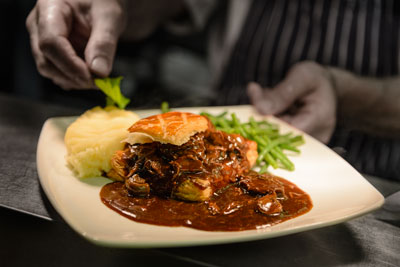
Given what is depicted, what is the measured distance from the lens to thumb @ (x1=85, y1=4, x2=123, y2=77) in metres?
2.06

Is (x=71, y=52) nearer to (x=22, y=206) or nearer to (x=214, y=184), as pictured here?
(x=22, y=206)

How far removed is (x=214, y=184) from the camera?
1.74m

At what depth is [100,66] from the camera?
2.06 meters

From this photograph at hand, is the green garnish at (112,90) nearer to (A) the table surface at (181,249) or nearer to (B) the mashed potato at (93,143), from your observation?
(B) the mashed potato at (93,143)

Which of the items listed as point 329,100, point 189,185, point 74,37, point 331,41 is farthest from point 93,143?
point 331,41

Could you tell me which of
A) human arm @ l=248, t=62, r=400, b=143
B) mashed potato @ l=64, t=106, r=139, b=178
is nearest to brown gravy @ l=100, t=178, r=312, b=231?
mashed potato @ l=64, t=106, r=139, b=178

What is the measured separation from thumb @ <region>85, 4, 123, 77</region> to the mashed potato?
12.1 inches

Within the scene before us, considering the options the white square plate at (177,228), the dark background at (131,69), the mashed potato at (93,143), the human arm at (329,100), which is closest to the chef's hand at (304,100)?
the human arm at (329,100)

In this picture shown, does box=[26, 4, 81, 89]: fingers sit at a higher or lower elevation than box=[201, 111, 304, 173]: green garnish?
higher

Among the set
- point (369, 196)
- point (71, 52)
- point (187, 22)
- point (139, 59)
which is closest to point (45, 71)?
point (71, 52)

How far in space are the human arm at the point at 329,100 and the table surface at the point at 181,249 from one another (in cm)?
105

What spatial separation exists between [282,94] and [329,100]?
388 millimetres

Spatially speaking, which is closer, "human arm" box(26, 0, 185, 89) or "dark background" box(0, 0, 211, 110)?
"human arm" box(26, 0, 185, 89)

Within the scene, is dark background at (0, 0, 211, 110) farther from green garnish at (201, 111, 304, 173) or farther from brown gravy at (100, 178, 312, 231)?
brown gravy at (100, 178, 312, 231)
